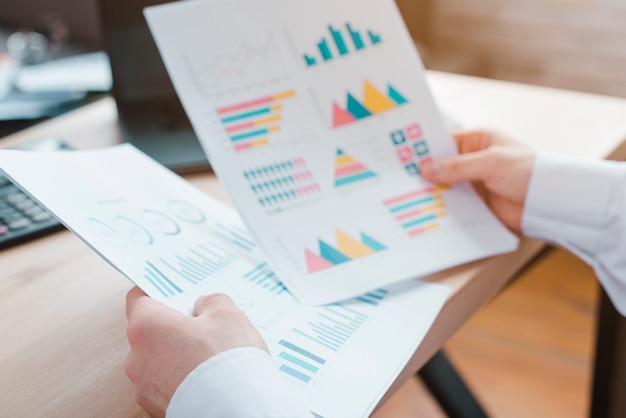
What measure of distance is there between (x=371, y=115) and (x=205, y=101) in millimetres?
173

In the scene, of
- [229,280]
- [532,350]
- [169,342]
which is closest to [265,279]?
[229,280]

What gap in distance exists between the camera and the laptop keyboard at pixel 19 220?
27.2 inches

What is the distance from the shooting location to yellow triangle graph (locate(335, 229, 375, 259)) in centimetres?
65

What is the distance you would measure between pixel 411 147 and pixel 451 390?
0.50 meters

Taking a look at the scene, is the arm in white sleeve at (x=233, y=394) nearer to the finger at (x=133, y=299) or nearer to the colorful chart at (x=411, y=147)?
the finger at (x=133, y=299)

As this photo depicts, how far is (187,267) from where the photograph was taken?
1.91 feet

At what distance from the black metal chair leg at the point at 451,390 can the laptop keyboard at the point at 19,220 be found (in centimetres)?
62

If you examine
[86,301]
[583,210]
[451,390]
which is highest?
[86,301]

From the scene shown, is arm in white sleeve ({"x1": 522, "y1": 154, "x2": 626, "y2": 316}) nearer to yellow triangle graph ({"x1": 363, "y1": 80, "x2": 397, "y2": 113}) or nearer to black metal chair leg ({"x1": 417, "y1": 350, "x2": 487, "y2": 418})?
yellow triangle graph ({"x1": 363, "y1": 80, "x2": 397, "y2": 113})

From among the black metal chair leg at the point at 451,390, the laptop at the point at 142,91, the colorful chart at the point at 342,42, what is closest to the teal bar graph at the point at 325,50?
the colorful chart at the point at 342,42

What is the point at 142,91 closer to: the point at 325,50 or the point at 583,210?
the point at 325,50

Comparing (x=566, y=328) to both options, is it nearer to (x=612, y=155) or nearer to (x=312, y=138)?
(x=612, y=155)

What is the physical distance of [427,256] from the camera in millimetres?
658

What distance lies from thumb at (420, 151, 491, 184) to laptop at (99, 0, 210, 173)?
0.94 feet
